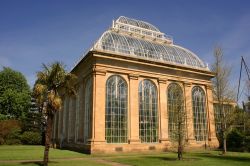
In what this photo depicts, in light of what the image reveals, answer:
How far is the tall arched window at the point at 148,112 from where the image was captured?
3441 centimetres

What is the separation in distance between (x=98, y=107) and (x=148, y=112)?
7.71 meters

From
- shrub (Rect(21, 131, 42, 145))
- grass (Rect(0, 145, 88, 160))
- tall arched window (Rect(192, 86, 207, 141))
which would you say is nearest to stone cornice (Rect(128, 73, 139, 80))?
tall arched window (Rect(192, 86, 207, 141))

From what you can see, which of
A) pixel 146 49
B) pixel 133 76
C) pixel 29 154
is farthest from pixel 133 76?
pixel 29 154

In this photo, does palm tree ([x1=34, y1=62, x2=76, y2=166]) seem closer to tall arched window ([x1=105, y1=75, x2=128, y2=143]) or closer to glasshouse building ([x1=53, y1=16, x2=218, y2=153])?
glasshouse building ([x1=53, y1=16, x2=218, y2=153])

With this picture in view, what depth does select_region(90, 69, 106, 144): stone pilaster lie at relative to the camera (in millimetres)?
30516

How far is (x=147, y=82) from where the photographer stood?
3650 centimetres

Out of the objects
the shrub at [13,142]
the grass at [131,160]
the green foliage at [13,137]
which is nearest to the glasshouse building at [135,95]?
the grass at [131,160]

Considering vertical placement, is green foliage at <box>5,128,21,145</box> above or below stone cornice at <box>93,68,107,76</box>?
below

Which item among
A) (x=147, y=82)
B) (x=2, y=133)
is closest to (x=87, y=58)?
(x=147, y=82)

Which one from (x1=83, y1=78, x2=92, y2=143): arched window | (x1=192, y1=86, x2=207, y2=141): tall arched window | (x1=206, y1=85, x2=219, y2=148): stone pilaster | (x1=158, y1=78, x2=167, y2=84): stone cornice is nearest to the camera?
(x1=83, y1=78, x2=92, y2=143): arched window

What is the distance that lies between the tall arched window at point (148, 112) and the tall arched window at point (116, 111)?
2.55 meters

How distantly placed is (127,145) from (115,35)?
15.9 m

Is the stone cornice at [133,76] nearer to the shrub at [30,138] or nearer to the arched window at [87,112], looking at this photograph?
the arched window at [87,112]

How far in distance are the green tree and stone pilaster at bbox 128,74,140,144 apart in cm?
3154
